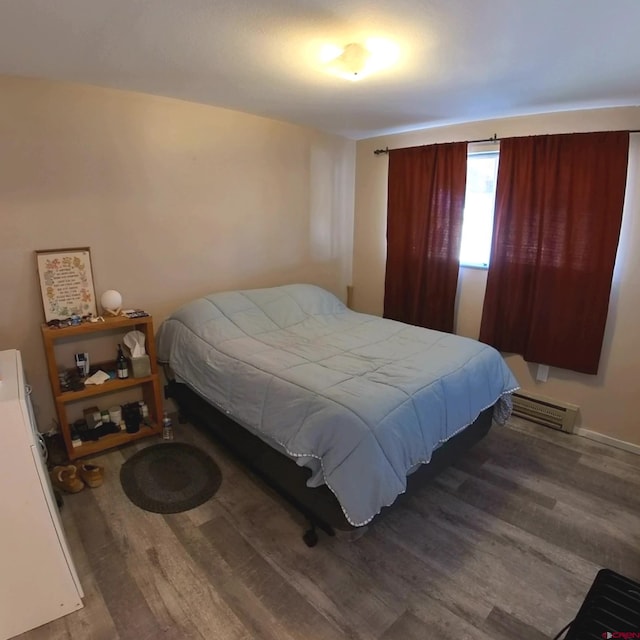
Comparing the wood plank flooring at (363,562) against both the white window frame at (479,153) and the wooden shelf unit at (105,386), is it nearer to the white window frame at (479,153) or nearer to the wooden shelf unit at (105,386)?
the wooden shelf unit at (105,386)

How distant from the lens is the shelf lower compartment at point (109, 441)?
95.8 inches

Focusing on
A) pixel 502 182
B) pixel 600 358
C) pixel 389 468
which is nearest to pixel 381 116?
pixel 502 182

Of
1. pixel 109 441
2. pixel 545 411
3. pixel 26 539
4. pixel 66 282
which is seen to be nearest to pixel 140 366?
pixel 109 441

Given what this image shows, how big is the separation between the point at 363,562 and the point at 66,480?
65.7 inches

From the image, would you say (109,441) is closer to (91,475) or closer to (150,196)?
(91,475)

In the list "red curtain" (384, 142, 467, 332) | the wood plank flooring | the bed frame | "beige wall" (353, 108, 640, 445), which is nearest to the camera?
the wood plank flooring

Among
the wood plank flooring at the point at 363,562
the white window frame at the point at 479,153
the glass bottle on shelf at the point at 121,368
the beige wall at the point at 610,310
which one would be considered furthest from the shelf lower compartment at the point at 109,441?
the white window frame at the point at 479,153

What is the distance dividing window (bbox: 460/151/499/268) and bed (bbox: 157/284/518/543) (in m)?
0.98

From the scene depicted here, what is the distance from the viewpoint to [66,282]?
2.46m

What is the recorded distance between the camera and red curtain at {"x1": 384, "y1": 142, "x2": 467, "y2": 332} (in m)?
3.20

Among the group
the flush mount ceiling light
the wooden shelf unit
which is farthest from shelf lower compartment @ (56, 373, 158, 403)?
the flush mount ceiling light

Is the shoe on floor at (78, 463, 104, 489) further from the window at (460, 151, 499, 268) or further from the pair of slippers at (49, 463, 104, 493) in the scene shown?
the window at (460, 151, 499, 268)

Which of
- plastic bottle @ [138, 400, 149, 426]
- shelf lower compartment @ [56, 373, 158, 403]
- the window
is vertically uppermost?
the window

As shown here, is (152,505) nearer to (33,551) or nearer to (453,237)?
(33,551)
